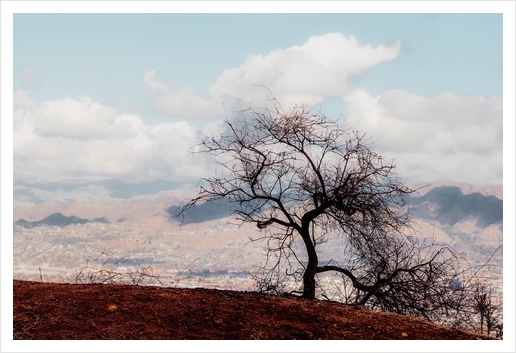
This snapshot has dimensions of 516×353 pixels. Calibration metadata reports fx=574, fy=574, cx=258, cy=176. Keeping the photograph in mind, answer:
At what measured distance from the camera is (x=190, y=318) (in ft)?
24.2

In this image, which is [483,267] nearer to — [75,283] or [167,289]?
[167,289]

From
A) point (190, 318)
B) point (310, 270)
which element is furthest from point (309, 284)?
point (190, 318)

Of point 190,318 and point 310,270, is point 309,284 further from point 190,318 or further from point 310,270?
point 190,318

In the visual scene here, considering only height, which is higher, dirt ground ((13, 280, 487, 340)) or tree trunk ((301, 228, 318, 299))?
tree trunk ((301, 228, 318, 299))

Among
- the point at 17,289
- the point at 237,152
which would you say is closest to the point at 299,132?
the point at 237,152

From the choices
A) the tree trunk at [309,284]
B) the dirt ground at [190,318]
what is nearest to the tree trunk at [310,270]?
the tree trunk at [309,284]

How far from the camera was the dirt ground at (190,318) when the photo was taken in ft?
23.0

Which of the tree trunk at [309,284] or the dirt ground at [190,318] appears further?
the tree trunk at [309,284]

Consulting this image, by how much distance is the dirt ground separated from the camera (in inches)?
276

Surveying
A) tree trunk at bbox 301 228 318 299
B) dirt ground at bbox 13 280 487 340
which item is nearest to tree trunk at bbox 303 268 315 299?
tree trunk at bbox 301 228 318 299

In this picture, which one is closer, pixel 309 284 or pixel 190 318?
pixel 190 318

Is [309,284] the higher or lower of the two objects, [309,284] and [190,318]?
the higher

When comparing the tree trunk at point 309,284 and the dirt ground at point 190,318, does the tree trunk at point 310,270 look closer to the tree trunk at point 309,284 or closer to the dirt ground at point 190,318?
the tree trunk at point 309,284

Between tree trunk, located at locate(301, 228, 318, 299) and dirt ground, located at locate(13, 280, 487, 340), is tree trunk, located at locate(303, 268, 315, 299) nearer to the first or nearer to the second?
tree trunk, located at locate(301, 228, 318, 299)
